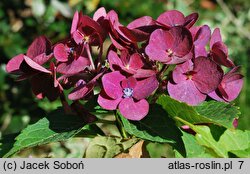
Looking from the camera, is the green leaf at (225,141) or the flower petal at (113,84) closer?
the flower petal at (113,84)

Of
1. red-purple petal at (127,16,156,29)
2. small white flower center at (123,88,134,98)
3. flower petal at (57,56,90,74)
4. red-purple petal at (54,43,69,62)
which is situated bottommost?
small white flower center at (123,88,134,98)

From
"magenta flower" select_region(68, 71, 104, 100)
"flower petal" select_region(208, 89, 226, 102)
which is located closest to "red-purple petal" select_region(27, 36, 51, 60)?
"magenta flower" select_region(68, 71, 104, 100)

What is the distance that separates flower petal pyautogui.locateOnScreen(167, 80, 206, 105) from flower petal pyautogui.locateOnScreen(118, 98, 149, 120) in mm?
55

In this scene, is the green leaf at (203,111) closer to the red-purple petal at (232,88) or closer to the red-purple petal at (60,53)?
the red-purple petal at (232,88)

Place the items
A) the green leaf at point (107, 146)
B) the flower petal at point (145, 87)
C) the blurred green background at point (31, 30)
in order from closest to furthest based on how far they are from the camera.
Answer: the flower petal at point (145, 87) < the green leaf at point (107, 146) < the blurred green background at point (31, 30)

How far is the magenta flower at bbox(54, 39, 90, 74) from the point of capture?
1021mm

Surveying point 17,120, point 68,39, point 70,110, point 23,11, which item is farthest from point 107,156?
point 23,11

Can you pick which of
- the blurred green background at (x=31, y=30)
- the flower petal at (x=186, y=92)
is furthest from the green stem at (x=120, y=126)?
the blurred green background at (x=31, y=30)

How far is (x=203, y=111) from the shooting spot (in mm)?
1066

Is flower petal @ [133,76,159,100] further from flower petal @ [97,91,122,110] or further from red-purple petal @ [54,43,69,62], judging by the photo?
red-purple petal @ [54,43,69,62]

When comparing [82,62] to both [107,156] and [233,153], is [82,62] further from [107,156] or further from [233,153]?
[233,153]

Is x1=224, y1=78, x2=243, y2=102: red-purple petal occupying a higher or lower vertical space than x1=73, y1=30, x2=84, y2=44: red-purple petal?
lower

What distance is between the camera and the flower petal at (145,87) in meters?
0.98

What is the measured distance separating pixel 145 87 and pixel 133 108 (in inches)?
1.9
